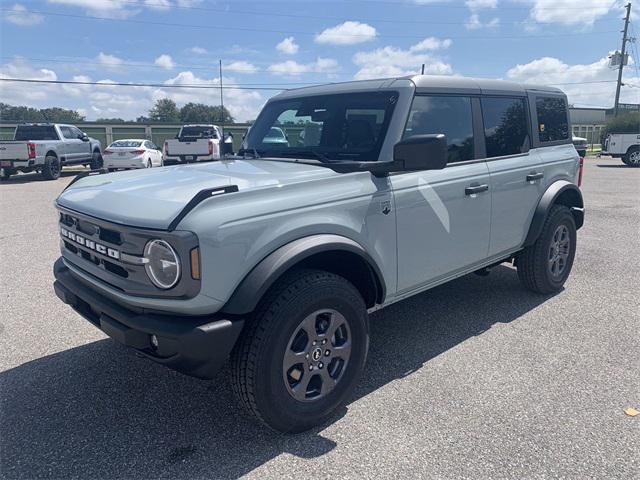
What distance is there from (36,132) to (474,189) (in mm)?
19606

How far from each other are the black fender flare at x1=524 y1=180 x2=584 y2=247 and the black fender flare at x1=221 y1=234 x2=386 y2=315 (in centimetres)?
247

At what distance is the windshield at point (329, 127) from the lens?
350 cm

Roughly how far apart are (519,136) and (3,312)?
5109mm

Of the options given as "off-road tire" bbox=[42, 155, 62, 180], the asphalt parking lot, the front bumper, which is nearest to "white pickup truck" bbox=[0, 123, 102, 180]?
"off-road tire" bbox=[42, 155, 62, 180]

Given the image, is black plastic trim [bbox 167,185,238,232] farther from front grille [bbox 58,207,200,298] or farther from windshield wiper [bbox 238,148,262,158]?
windshield wiper [bbox 238,148,262,158]

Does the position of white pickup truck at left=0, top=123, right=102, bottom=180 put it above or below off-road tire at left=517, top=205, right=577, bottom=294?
above

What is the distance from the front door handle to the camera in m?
3.81

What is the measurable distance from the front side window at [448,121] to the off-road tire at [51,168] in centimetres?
1772

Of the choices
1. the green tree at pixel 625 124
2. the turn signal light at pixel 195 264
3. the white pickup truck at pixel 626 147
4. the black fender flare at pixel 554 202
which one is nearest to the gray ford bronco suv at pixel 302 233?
the turn signal light at pixel 195 264

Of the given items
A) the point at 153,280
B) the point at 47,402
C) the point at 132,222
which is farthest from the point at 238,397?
the point at 47,402

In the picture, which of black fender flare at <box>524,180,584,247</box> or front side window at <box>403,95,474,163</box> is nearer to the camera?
front side window at <box>403,95,474,163</box>

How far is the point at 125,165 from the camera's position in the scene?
1898 centimetres

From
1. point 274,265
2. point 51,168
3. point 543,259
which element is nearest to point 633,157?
point 543,259

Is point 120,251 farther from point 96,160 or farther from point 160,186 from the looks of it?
point 96,160
